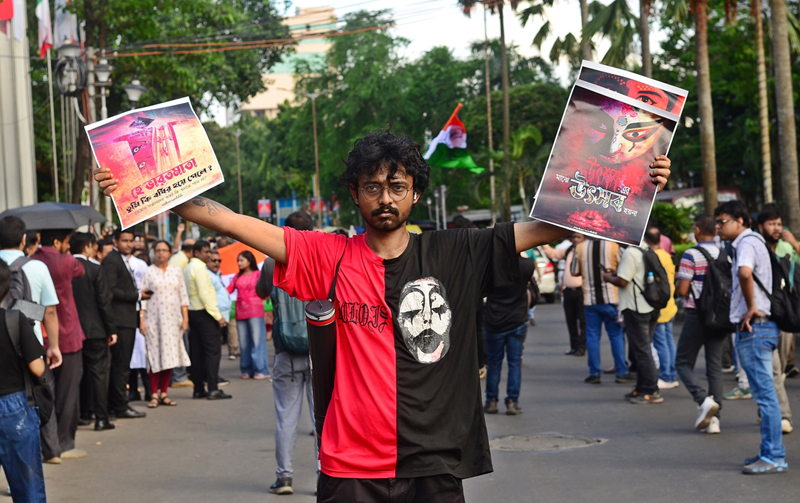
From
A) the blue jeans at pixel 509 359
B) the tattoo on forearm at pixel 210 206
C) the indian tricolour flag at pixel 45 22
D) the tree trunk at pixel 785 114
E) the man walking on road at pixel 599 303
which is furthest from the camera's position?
the indian tricolour flag at pixel 45 22

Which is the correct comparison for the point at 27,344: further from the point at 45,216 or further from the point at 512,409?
the point at 45,216

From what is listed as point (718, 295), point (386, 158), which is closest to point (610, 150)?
point (386, 158)

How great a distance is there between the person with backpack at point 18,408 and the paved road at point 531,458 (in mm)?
1666

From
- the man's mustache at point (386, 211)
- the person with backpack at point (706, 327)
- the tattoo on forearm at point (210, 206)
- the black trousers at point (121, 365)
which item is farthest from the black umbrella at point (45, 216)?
the man's mustache at point (386, 211)

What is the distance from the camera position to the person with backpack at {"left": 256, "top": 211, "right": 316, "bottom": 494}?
7.27m

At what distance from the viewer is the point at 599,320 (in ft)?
40.0

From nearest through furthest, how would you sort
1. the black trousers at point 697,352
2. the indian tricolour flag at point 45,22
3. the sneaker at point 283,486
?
the sneaker at point 283,486, the black trousers at point 697,352, the indian tricolour flag at point 45,22

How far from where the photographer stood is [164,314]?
11.6 metres

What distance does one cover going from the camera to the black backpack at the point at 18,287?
7016mm

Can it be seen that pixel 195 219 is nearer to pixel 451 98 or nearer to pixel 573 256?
pixel 573 256

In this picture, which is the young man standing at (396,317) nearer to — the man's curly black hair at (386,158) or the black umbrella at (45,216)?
the man's curly black hair at (386,158)

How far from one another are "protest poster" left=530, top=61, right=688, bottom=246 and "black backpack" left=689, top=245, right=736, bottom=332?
5.13m

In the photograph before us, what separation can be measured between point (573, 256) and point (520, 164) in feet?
98.1

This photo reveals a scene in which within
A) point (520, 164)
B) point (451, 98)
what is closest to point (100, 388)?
point (520, 164)
